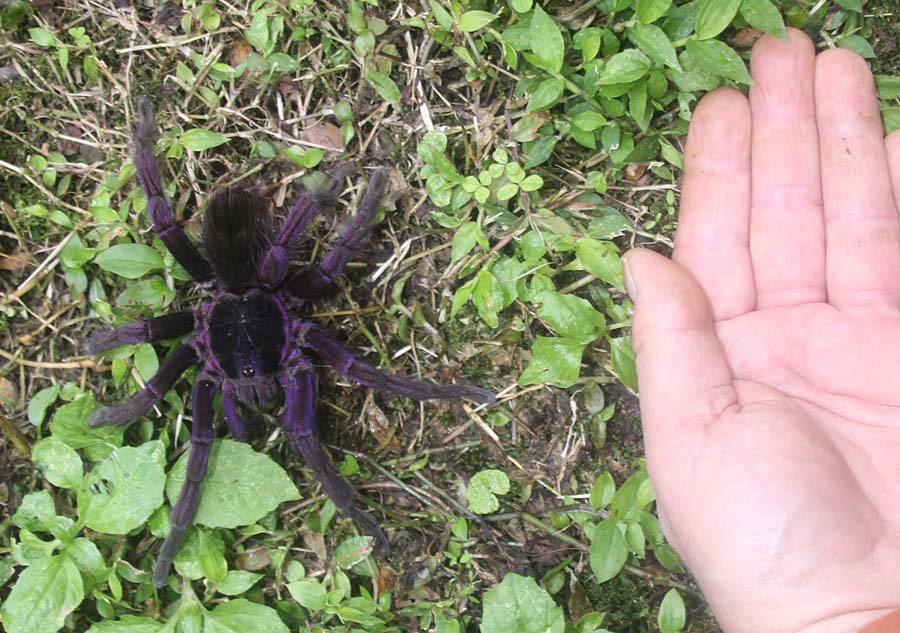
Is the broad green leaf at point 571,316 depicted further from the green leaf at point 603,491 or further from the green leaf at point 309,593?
the green leaf at point 309,593

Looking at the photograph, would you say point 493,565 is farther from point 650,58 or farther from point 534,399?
point 650,58

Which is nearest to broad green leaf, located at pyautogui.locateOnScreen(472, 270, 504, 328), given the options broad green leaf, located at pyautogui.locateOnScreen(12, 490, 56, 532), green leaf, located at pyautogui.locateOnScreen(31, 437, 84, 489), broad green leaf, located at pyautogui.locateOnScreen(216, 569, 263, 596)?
broad green leaf, located at pyautogui.locateOnScreen(216, 569, 263, 596)

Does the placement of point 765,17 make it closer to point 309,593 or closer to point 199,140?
point 199,140

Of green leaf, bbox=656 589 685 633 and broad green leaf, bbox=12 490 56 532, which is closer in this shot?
green leaf, bbox=656 589 685 633

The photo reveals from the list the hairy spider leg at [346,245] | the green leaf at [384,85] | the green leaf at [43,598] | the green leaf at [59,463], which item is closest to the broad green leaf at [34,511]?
the green leaf at [59,463]

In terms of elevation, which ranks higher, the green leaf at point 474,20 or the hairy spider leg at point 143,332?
the green leaf at point 474,20

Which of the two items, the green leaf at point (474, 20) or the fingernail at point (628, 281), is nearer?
the fingernail at point (628, 281)

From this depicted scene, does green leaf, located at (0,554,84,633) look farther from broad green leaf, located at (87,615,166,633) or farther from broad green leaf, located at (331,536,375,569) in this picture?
broad green leaf, located at (331,536,375,569)
